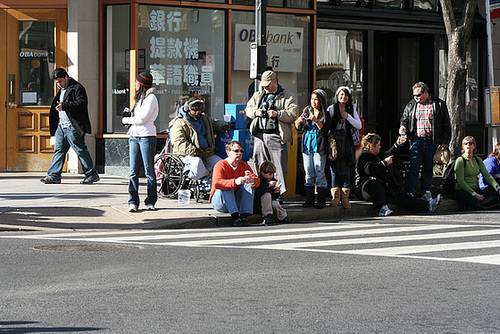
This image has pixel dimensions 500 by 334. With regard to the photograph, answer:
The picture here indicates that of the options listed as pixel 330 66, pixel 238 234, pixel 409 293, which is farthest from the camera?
pixel 330 66

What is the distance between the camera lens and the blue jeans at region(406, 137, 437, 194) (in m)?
14.5

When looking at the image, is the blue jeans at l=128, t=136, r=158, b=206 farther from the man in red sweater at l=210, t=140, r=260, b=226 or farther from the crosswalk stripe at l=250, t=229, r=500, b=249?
the crosswalk stripe at l=250, t=229, r=500, b=249

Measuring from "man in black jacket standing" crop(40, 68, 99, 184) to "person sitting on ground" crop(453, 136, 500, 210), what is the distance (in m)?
6.44

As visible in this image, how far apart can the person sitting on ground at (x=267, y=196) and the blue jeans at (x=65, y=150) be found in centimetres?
419

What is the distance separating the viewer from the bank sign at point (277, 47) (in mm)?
18406

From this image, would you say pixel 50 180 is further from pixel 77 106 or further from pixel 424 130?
pixel 424 130

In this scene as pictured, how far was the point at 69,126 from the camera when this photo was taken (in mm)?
15477

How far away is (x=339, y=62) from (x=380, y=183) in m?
7.61

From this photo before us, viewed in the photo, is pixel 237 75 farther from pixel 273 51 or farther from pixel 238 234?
pixel 238 234

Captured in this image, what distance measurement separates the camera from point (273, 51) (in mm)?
18922

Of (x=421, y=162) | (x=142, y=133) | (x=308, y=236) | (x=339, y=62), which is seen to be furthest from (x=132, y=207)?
(x=339, y=62)

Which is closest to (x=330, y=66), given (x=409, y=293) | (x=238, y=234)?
(x=238, y=234)

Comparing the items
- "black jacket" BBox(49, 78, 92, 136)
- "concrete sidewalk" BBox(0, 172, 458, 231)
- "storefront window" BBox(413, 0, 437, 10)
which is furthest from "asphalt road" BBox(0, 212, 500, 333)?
"storefront window" BBox(413, 0, 437, 10)

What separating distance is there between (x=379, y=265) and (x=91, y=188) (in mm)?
7948
